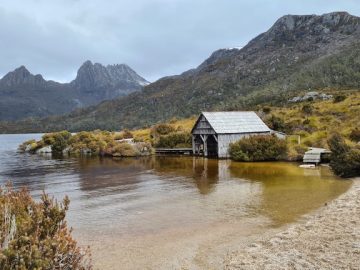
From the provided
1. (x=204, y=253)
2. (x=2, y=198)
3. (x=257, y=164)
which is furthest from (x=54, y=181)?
(x=2, y=198)

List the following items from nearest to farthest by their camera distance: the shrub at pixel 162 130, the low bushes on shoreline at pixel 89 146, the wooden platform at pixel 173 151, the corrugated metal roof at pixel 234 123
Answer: the corrugated metal roof at pixel 234 123 < the wooden platform at pixel 173 151 < the low bushes on shoreline at pixel 89 146 < the shrub at pixel 162 130

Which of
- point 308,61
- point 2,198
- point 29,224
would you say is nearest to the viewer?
point 29,224

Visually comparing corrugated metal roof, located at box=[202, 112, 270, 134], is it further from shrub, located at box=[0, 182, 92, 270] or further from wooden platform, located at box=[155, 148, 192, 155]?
shrub, located at box=[0, 182, 92, 270]

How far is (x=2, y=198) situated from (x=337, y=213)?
15603 mm

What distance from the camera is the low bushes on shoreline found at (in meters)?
61.3

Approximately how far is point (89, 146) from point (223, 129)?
2884 centimetres

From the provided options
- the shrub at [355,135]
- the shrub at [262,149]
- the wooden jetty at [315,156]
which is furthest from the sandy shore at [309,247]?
the shrub at [355,135]

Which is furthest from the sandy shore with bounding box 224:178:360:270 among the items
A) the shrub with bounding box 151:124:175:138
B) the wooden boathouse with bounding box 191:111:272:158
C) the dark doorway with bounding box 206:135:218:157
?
the shrub with bounding box 151:124:175:138

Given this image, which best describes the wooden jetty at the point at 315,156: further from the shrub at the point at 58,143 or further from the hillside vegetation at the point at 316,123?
the shrub at the point at 58,143

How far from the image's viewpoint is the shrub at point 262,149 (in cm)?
4512

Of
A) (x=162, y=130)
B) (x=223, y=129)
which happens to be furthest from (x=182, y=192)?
(x=162, y=130)

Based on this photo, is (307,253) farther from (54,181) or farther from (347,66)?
(347,66)

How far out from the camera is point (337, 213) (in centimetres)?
1911

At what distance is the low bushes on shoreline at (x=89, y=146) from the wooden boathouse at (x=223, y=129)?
10481mm
